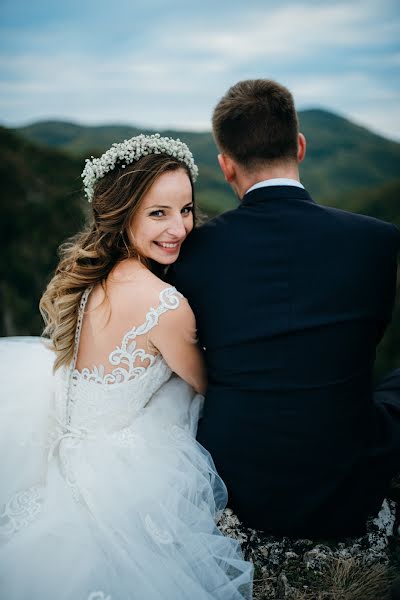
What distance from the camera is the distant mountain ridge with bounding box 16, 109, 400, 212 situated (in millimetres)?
41625

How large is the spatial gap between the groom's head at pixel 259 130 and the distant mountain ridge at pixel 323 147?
100 feet

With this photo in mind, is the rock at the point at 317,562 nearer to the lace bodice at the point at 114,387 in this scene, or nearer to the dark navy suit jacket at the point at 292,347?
the dark navy suit jacket at the point at 292,347

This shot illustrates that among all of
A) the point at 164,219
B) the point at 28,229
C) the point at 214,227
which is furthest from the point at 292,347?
the point at 28,229

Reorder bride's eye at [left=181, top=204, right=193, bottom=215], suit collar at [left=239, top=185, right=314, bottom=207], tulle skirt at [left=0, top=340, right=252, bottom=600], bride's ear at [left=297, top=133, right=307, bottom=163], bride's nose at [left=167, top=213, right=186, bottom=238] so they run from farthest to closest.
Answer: bride's eye at [left=181, top=204, right=193, bottom=215] < bride's nose at [left=167, top=213, right=186, bottom=238] < bride's ear at [left=297, top=133, right=307, bottom=163] < suit collar at [left=239, top=185, right=314, bottom=207] < tulle skirt at [left=0, top=340, right=252, bottom=600]

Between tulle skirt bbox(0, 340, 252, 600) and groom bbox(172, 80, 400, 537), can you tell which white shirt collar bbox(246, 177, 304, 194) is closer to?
groom bbox(172, 80, 400, 537)

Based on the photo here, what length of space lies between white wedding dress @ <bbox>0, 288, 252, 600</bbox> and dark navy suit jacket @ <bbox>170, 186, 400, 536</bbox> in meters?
0.27

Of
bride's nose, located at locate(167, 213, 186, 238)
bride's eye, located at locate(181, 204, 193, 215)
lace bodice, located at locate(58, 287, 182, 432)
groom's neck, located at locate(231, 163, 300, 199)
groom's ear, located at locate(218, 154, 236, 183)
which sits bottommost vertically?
lace bodice, located at locate(58, 287, 182, 432)

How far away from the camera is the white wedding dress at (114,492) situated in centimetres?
199

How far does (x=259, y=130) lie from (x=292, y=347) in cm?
121

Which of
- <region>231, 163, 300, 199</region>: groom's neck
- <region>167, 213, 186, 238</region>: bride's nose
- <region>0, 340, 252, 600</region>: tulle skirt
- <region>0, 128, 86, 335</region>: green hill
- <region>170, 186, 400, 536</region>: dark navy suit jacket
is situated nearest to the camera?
<region>0, 340, 252, 600</region>: tulle skirt

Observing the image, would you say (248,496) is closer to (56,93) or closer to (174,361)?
(174,361)

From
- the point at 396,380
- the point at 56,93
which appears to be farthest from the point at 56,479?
the point at 56,93

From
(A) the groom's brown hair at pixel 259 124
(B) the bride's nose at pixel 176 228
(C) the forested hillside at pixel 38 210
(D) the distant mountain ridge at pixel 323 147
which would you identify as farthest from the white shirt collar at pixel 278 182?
(D) the distant mountain ridge at pixel 323 147

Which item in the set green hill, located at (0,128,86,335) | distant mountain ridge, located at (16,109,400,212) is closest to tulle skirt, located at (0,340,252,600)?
green hill, located at (0,128,86,335)
